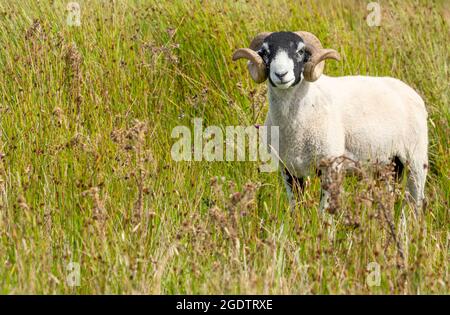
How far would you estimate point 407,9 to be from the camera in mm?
8820

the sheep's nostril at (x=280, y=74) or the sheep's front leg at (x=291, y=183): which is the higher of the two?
the sheep's nostril at (x=280, y=74)

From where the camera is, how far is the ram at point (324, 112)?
5734 mm

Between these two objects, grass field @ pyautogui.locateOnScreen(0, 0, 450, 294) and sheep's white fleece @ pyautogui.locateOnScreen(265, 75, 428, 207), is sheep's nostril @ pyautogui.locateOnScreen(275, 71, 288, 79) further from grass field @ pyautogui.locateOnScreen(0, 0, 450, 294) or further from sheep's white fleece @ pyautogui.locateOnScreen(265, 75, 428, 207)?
grass field @ pyautogui.locateOnScreen(0, 0, 450, 294)

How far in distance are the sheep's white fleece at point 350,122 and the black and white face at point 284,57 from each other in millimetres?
201

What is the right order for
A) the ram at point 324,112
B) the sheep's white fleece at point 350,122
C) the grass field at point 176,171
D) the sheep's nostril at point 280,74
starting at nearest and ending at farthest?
the grass field at point 176,171 → the sheep's nostril at point 280,74 → the ram at point 324,112 → the sheep's white fleece at point 350,122

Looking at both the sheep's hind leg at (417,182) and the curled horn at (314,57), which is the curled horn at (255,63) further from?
the sheep's hind leg at (417,182)

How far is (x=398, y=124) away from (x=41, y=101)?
2.49m

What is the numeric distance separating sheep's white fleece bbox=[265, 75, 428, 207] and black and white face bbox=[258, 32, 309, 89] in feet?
0.66

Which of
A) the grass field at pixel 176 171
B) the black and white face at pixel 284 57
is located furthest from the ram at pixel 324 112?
the grass field at pixel 176 171

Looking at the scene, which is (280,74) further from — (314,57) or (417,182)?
(417,182)

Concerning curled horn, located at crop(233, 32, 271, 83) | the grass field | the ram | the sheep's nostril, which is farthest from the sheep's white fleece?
the sheep's nostril

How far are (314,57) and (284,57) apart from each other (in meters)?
0.29

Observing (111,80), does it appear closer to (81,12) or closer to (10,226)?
(81,12)

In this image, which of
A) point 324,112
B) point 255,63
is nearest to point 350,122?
point 324,112
